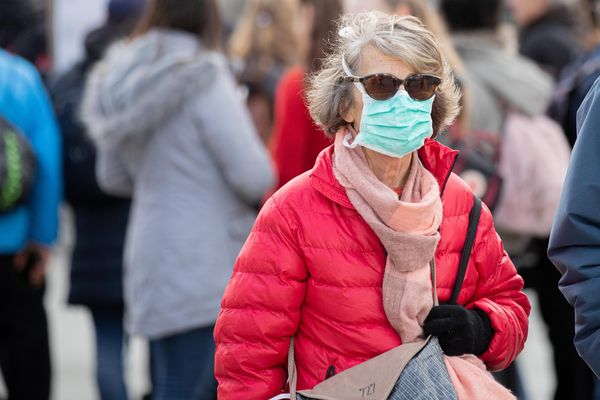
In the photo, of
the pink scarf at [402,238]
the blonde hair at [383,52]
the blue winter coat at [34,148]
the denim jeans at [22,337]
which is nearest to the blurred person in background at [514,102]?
the blue winter coat at [34,148]

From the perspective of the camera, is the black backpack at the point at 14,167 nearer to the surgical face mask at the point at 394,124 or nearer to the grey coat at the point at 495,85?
the grey coat at the point at 495,85

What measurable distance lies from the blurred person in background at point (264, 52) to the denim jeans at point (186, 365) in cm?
183

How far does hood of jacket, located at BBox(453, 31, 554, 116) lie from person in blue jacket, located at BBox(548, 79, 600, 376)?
240 cm

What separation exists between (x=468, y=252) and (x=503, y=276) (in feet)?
0.53

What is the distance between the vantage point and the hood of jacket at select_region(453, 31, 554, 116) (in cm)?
543

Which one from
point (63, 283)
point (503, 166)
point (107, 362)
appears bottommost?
point (63, 283)

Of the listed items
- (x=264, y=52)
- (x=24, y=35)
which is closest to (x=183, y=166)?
(x=264, y=52)

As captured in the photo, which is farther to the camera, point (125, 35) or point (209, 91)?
point (125, 35)

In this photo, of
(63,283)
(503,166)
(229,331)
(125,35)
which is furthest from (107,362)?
(63,283)

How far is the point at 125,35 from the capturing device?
6242 millimetres

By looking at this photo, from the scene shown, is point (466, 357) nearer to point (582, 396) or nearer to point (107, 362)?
point (582, 396)

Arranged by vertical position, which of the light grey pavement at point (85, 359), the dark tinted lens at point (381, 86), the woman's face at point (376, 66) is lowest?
the light grey pavement at point (85, 359)

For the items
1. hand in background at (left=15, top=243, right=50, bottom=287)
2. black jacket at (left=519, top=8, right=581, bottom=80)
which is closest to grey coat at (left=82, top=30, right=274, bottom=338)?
hand in background at (left=15, top=243, right=50, bottom=287)

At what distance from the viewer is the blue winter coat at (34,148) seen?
5570 mm
